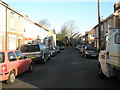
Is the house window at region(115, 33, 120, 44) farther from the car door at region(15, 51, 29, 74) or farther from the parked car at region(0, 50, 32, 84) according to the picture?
the car door at region(15, 51, 29, 74)

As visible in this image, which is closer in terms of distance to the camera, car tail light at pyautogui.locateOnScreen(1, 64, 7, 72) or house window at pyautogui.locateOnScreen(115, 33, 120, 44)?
house window at pyautogui.locateOnScreen(115, 33, 120, 44)

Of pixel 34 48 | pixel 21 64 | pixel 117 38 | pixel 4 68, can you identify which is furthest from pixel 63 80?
pixel 34 48

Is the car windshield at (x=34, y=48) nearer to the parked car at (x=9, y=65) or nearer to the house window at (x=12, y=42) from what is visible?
the parked car at (x=9, y=65)

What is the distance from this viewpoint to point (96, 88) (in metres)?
6.27

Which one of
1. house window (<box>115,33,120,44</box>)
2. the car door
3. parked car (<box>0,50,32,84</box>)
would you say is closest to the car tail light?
parked car (<box>0,50,32,84</box>)

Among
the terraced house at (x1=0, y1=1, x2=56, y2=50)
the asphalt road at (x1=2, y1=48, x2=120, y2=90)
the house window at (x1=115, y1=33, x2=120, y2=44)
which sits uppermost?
the terraced house at (x1=0, y1=1, x2=56, y2=50)

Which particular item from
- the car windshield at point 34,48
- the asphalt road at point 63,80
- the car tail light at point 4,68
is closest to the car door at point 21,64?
the asphalt road at point 63,80

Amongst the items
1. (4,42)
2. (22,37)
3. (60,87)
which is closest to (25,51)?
(4,42)

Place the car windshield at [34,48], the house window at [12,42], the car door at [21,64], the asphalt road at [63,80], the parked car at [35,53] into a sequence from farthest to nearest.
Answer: the house window at [12,42]
the car windshield at [34,48]
the parked car at [35,53]
the car door at [21,64]
the asphalt road at [63,80]

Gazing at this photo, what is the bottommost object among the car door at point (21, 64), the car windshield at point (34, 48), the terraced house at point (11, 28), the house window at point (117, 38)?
the car door at point (21, 64)

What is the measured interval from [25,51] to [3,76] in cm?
724

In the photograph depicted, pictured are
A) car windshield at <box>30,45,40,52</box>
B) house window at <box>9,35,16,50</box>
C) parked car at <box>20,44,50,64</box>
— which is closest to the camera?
parked car at <box>20,44,50,64</box>

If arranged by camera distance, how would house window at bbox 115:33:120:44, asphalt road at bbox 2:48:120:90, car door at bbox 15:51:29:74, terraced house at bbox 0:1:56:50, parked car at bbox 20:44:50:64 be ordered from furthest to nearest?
terraced house at bbox 0:1:56:50 → parked car at bbox 20:44:50:64 → car door at bbox 15:51:29:74 → asphalt road at bbox 2:48:120:90 → house window at bbox 115:33:120:44

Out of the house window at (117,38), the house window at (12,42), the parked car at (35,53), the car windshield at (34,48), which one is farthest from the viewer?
the house window at (12,42)
